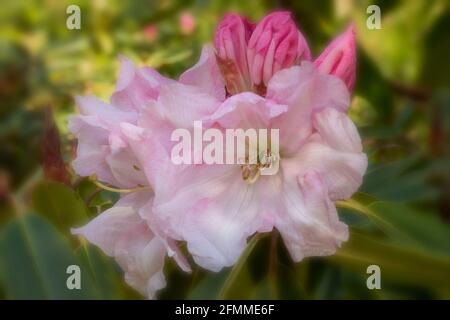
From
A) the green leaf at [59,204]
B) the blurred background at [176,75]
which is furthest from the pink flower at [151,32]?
the green leaf at [59,204]

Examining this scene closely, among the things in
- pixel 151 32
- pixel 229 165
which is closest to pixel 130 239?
pixel 229 165

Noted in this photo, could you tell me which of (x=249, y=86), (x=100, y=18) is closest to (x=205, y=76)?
(x=249, y=86)

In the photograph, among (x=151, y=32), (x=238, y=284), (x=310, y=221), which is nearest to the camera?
(x=310, y=221)

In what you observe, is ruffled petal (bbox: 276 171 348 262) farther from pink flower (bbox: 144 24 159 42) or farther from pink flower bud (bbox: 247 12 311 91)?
pink flower (bbox: 144 24 159 42)

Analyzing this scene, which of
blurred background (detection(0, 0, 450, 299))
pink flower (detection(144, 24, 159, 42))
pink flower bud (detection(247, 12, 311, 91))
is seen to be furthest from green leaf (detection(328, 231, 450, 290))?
pink flower (detection(144, 24, 159, 42))

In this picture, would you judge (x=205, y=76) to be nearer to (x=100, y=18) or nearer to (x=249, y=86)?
(x=249, y=86)

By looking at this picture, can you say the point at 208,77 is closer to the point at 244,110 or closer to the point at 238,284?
the point at 244,110

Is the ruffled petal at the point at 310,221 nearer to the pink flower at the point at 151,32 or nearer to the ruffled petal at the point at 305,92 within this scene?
the ruffled petal at the point at 305,92
